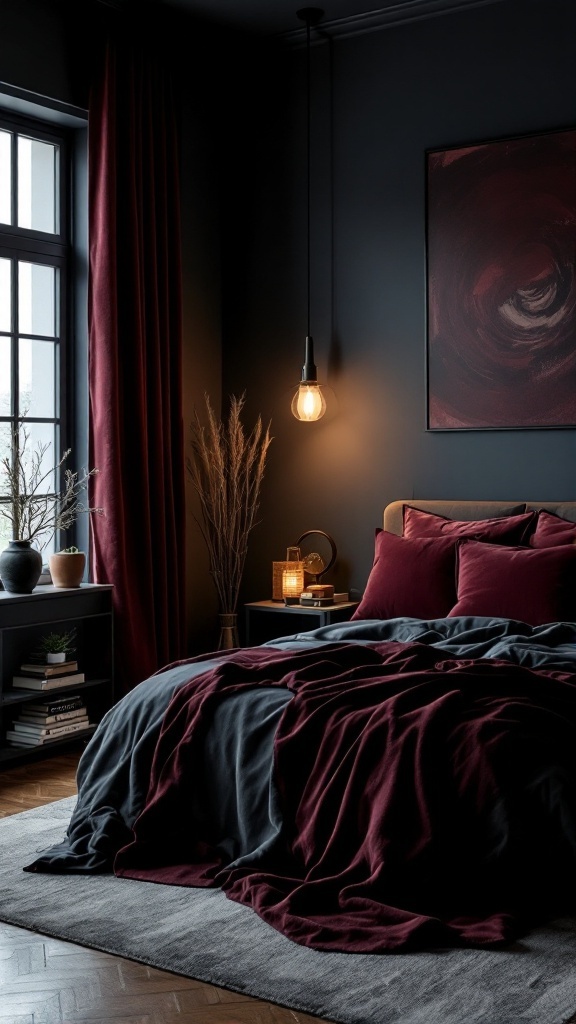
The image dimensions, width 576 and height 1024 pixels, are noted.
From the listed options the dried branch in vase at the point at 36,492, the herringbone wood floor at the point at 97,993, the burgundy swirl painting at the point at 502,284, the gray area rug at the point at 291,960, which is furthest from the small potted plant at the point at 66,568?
the herringbone wood floor at the point at 97,993

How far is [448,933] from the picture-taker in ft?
9.69

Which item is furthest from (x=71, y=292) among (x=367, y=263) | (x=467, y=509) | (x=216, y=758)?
(x=216, y=758)

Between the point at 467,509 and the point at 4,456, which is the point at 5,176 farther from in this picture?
the point at 467,509

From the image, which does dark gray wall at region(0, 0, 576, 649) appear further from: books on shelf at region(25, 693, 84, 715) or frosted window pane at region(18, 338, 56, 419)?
books on shelf at region(25, 693, 84, 715)

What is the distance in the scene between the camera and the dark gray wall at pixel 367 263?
5586 millimetres

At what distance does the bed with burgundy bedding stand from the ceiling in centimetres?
323

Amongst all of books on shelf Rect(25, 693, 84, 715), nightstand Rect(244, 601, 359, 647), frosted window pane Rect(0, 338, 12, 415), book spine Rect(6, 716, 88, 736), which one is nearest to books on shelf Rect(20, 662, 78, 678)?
books on shelf Rect(25, 693, 84, 715)

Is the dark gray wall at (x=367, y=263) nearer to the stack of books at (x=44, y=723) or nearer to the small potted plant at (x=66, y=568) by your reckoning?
the small potted plant at (x=66, y=568)

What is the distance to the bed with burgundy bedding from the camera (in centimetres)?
311

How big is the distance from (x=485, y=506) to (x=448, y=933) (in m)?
2.88

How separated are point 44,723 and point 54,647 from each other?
1.16ft

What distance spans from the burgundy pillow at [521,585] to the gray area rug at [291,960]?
1.78 meters

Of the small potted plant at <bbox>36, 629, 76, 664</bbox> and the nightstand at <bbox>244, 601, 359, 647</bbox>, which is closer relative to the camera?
the small potted plant at <bbox>36, 629, 76, 664</bbox>

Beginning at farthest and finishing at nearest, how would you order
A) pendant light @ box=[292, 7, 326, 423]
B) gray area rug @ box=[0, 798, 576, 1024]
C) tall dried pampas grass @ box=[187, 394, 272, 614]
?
tall dried pampas grass @ box=[187, 394, 272, 614]
pendant light @ box=[292, 7, 326, 423]
gray area rug @ box=[0, 798, 576, 1024]
